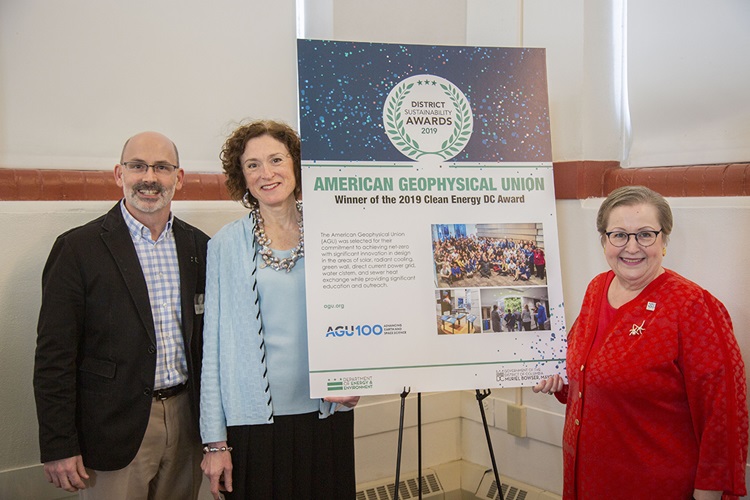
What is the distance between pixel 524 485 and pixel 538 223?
165cm

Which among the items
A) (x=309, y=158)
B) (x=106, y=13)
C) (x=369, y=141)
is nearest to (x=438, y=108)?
(x=369, y=141)

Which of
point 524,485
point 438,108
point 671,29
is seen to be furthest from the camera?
point 524,485

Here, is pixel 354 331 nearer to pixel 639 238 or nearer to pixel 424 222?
pixel 424 222

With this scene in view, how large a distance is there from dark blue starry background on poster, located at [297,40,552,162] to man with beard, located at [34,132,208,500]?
0.56m

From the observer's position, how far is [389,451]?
3352mm

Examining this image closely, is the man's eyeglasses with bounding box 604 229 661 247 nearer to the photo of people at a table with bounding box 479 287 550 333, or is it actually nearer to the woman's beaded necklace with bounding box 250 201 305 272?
the photo of people at a table with bounding box 479 287 550 333

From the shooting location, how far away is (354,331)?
81.0 inches

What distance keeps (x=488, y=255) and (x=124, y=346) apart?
1210 mm

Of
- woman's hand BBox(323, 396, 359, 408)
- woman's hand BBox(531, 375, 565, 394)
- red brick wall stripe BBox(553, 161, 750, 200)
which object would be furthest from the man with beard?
red brick wall stripe BBox(553, 161, 750, 200)

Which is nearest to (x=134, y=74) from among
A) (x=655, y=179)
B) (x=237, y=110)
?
Result: (x=237, y=110)

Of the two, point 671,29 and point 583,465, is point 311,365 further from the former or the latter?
point 671,29

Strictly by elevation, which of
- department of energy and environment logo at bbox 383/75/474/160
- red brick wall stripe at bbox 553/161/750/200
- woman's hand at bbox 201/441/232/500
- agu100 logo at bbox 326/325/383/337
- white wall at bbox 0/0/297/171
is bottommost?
woman's hand at bbox 201/441/232/500

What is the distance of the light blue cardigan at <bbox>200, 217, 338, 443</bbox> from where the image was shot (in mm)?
1985

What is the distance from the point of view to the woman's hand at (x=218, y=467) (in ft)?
6.54
